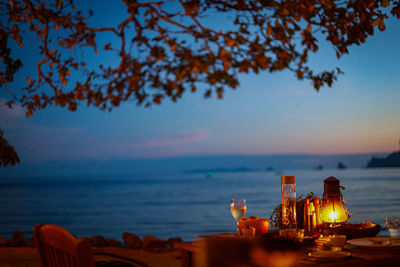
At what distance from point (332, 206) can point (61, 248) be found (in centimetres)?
184

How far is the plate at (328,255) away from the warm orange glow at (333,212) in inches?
28.6

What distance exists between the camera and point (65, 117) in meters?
27.3

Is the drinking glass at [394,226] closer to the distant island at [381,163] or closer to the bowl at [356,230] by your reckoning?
the bowl at [356,230]

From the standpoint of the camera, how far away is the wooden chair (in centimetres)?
146

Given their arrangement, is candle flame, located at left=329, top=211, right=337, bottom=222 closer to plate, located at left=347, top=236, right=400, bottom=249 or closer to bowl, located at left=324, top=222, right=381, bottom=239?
bowl, located at left=324, top=222, right=381, bottom=239

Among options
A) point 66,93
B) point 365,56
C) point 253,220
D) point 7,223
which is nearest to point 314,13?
point 253,220

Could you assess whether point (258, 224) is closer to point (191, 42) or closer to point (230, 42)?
point (230, 42)

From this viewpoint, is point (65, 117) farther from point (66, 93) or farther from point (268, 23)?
point (268, 23)

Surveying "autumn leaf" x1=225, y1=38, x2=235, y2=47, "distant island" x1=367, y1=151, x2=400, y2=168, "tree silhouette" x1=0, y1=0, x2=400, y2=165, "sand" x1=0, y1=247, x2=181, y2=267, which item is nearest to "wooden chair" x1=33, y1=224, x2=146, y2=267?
"tree silhouette" x1=0, y1=0, x2=400, y2=165

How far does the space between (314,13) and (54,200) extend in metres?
24.8

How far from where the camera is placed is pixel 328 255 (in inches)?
80.0

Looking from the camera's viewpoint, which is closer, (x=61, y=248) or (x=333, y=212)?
(x=61, y=248)

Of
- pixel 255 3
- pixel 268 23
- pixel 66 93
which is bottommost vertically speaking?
pixel 66 93

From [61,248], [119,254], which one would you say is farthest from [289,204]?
[119,254]
